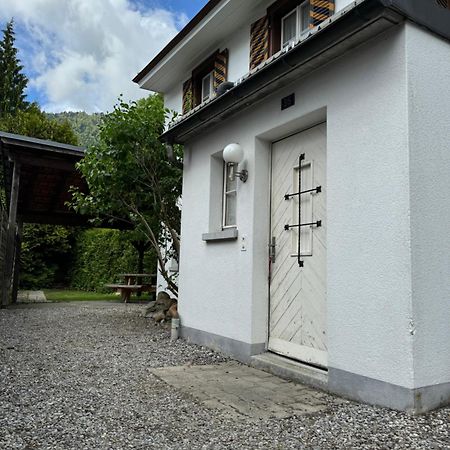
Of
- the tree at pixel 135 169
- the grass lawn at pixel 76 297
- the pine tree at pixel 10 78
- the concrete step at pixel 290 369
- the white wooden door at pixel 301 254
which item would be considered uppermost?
the pine tree at pixel 10 78

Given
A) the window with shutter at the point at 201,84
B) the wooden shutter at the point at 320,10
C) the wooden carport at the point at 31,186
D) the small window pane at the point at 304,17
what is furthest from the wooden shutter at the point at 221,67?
the wooden carport at the point at 31,186

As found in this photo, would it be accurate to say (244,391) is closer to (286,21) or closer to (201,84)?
(286,21)

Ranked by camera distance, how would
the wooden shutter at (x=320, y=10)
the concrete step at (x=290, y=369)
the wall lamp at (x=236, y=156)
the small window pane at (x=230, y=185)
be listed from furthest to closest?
1. the wooden shutter at (x=320, y=10)
2. the small window pane at (x=230, y=185)
3. the wall lamp at (x=236, y=156)
4. the concrete step at (x=290, y=369)

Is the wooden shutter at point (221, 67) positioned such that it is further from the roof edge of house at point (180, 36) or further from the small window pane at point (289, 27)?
the small window pane at point (289, 27)

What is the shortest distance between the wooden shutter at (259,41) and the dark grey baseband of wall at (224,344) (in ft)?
14.3

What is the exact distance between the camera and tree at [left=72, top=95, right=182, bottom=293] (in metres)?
6.89

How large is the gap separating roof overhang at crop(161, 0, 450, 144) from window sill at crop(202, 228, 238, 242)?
1.46 metres

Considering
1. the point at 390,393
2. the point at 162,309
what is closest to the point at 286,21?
the point at 162,309

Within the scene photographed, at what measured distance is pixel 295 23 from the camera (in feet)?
21.5

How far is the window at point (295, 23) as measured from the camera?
6398mm

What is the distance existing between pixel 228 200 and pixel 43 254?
15324mm

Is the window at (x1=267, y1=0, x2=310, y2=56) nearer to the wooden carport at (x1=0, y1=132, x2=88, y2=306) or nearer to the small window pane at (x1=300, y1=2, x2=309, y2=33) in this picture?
the small window pane at (x1=300, y1=2, x2=309, y2=33)

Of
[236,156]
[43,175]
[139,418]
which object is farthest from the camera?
[43,175]

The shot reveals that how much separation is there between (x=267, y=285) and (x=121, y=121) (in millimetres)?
3722
